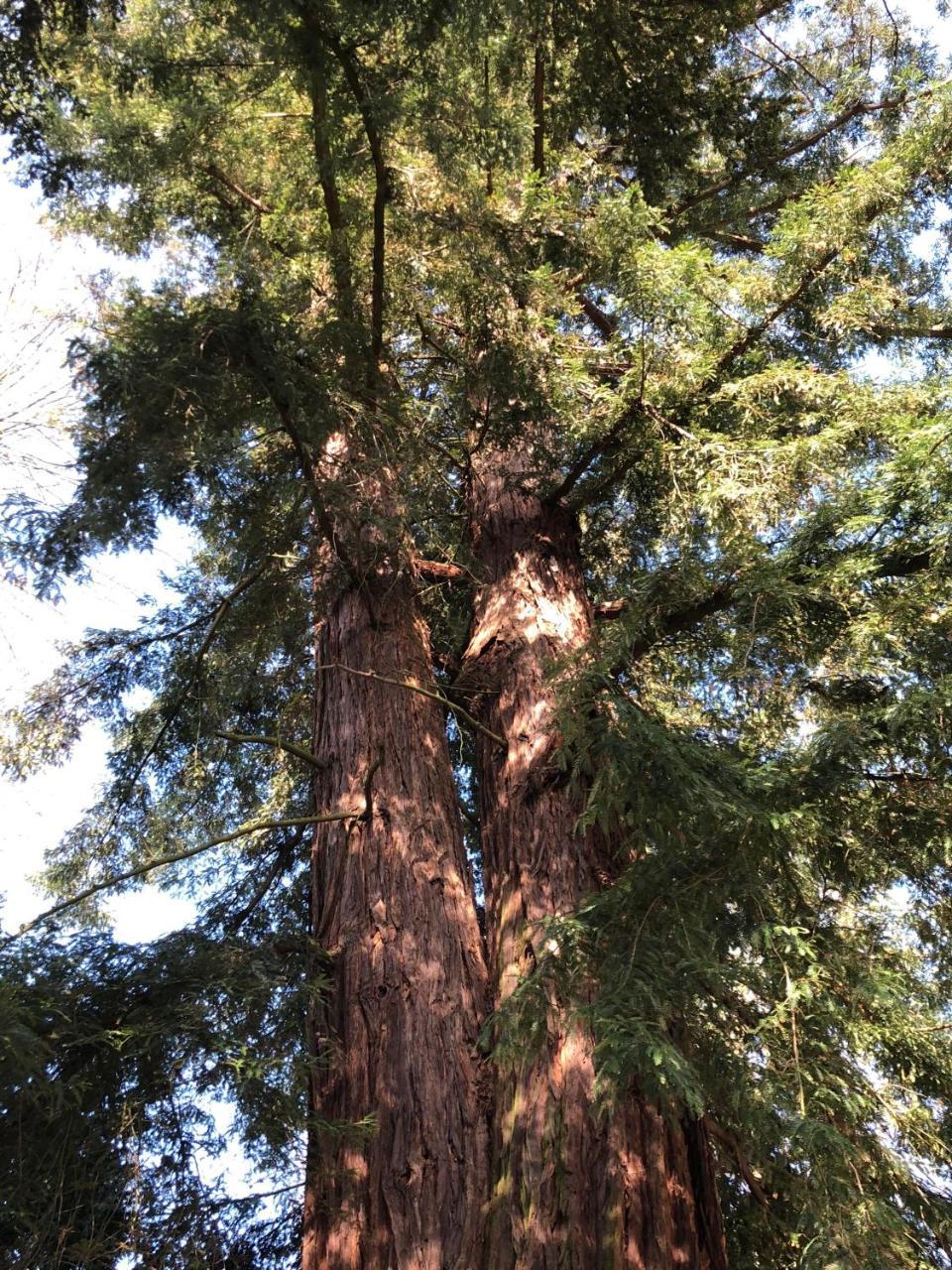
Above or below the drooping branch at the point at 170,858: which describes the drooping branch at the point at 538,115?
above

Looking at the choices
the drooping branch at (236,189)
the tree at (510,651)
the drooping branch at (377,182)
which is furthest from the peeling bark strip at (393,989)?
the drooping branch at (236,189)

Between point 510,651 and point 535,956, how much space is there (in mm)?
1822

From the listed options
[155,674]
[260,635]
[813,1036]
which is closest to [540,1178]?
[813,1036]

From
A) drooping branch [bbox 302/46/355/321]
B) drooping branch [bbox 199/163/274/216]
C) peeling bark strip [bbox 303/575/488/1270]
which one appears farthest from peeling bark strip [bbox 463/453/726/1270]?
drooping branch [bbox 199/163/274/216]

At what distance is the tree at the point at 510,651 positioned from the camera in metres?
3.65

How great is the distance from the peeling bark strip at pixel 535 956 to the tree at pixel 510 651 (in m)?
0.02

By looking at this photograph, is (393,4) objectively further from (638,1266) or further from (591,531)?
(638,1266)

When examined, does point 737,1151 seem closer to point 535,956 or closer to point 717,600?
point 535,956

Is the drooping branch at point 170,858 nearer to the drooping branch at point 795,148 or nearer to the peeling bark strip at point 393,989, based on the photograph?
the peeling bark strip at point 393,989

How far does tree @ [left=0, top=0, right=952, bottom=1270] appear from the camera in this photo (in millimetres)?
3648

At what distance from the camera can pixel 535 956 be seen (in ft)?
14.0

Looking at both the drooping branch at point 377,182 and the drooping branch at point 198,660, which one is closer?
the drooping branch at point 377,182

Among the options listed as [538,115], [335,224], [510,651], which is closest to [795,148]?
[538,115]

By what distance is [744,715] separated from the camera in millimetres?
5117
